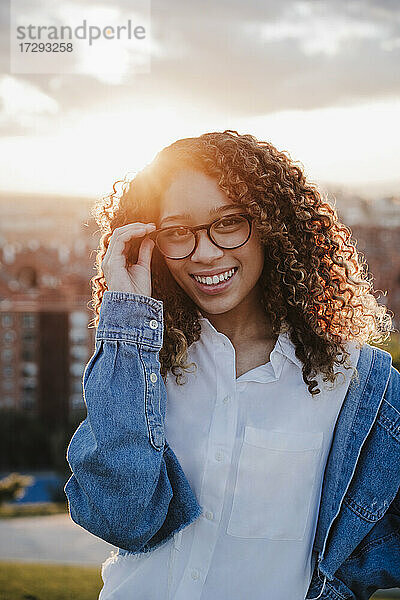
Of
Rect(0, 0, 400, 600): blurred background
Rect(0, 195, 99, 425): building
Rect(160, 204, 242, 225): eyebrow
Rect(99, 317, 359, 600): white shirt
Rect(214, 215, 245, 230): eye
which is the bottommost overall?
Rect(0, 195, 99, 425): building

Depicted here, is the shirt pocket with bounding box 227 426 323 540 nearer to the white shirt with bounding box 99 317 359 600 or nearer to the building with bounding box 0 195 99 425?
the white shirt with bounding box 99 317 359 600

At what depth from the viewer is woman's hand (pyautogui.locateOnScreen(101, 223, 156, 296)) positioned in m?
1.03

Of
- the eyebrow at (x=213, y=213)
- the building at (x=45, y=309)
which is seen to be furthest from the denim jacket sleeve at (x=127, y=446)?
the building at (x=45, y=309)

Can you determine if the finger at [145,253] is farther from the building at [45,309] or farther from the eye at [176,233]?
the building at [45,309]

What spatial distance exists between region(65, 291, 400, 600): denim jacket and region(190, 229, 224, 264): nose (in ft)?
0.31

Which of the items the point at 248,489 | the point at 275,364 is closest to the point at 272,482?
the point at 248,489

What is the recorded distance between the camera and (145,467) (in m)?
0.94

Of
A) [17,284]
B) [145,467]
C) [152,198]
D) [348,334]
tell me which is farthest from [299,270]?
[17,284]

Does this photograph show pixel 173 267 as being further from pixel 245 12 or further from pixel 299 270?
pixel 245 12

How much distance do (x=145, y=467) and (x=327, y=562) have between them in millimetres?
316

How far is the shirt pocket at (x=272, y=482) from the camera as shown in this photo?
1024 mm

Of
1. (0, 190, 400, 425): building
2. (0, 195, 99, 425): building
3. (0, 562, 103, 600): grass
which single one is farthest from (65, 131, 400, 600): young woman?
(0, 195, 99, 425): building

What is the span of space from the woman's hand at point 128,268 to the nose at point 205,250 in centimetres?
8

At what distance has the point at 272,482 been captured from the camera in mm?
1029
